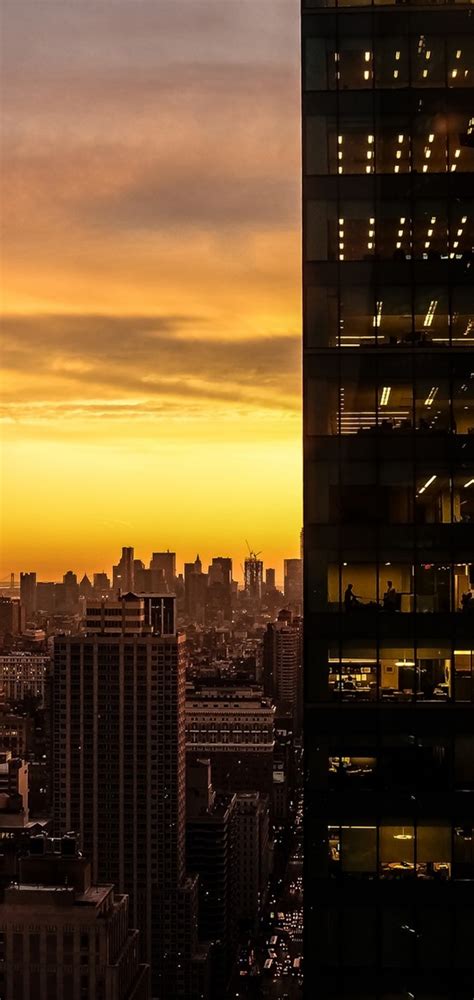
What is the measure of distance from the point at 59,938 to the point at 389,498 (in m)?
10.5

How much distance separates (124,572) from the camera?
1677 cm

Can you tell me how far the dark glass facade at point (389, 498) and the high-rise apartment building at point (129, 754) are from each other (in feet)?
47.0

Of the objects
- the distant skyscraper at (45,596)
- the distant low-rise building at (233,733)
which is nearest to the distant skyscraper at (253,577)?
the distant skyscraper at (45,596)

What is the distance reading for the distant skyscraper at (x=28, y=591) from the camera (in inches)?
459

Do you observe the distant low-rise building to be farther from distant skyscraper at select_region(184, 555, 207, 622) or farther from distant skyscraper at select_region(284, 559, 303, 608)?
distant skyscraper at select_region(284, 559, 303, 608)

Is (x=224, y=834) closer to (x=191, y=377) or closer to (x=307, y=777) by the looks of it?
(x=191, y=377)

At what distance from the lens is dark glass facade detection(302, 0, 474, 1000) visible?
4.39m

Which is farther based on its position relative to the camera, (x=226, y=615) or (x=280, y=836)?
(x=226, y=615)

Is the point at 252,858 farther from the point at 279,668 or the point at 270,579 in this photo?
the point at 270,579

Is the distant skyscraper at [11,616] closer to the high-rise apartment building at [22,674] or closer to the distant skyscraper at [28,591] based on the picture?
the distant skyscraper at [28,591]

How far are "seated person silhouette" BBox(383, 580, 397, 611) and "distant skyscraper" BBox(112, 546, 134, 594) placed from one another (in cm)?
1083

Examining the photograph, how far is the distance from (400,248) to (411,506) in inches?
39.9

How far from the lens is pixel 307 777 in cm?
449

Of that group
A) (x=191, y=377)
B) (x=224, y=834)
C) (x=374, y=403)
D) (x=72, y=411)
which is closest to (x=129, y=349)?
(x=191, y=377)
